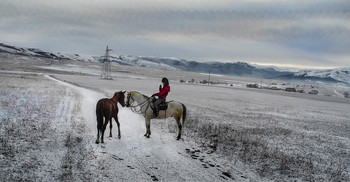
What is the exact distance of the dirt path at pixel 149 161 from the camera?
6918 millimetres

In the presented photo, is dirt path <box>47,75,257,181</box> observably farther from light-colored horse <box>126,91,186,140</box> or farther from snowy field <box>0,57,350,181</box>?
light-colored horse <box>126,91,186,140</box>

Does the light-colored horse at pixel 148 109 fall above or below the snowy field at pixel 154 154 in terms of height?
above

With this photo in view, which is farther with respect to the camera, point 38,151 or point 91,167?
point 38,151

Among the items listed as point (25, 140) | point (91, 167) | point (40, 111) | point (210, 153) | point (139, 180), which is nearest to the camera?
point (139, 180)

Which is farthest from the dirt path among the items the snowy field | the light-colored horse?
the light-colored horse

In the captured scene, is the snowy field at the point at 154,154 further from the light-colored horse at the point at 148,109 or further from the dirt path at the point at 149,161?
the light-colored horse at the point at 148,109

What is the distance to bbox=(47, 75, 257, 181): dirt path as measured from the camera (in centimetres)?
692

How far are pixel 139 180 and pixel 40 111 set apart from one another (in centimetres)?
1209

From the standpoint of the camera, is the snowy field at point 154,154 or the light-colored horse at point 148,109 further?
the light-colored horse at point 148,109

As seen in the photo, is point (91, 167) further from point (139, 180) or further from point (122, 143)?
point (122, 143)

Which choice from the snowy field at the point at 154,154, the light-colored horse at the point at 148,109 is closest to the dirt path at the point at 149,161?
the snowy field at the point at 154,154

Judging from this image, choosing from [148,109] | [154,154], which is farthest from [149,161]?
[148,109]

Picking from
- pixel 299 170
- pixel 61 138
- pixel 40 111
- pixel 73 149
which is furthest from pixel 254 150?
pixel 40 111

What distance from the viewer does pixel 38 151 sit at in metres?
7.94
